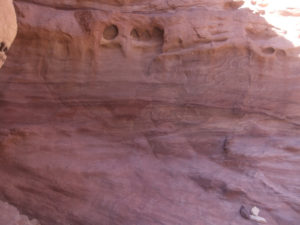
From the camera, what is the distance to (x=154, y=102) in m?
5.90

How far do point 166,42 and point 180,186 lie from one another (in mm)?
2408

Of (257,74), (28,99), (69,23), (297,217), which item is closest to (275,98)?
(257,74)

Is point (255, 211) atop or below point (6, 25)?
below

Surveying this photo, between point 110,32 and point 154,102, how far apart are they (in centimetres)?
141

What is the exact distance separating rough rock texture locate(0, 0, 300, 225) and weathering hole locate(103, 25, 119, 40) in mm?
17

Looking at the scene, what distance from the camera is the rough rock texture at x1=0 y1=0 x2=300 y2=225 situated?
17.2 ft

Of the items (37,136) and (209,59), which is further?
(209,59)

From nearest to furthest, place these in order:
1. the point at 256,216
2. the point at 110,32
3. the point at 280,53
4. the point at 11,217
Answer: the point at 11,217 < the point at 256,216 < the point at 110,32 < the point at 280,53

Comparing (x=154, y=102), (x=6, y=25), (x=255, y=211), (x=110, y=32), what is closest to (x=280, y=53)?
(x=154, y=102)

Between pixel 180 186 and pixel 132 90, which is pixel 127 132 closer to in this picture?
pixel 132 90

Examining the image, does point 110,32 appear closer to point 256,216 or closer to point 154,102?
point 154,102

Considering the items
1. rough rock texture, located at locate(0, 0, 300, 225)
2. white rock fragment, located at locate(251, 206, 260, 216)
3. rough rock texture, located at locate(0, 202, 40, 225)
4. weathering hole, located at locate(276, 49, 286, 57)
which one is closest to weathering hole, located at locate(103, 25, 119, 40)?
rough rock texture, located at locate(0, 0, 300, 225)

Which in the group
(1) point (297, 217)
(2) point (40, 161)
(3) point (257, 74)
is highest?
(3) point (257, 74)

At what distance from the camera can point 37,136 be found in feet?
17.7
